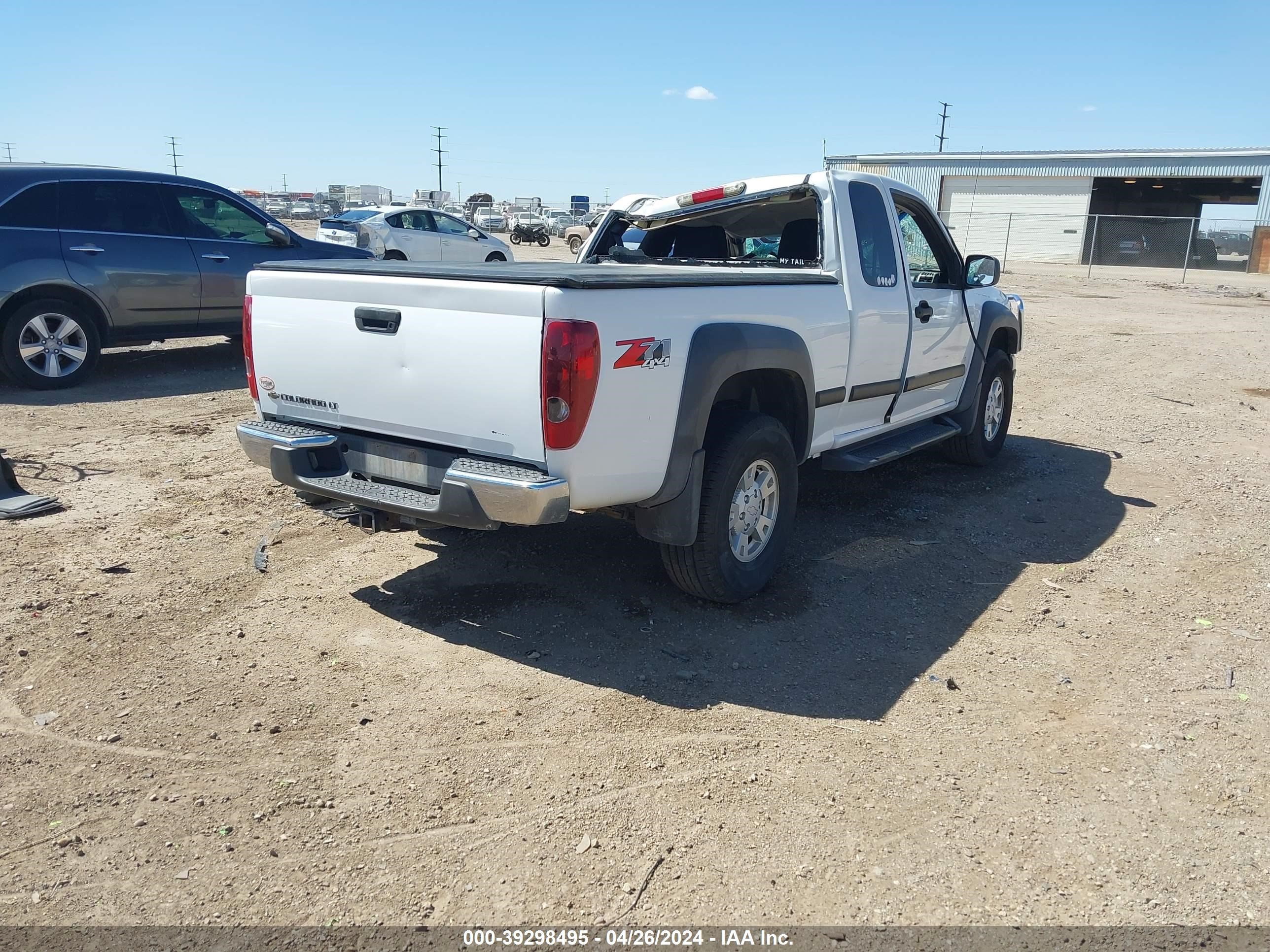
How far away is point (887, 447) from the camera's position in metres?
5.84

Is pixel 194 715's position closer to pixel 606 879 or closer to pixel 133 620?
pixel 133 620

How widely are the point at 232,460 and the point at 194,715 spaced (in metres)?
3.69

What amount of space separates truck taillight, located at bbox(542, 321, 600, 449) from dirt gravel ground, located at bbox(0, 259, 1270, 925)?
1.07 meters

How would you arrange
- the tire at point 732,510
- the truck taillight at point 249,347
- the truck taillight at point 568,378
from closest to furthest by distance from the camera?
1. the truck taillight at point 568,378
2. the tire at point 732,510
3. the truck taillight at point 249,347

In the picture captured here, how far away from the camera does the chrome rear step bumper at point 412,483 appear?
11.8 feet

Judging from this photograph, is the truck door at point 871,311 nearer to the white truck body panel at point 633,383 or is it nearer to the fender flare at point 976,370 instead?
the white truck body panel at point 633,383

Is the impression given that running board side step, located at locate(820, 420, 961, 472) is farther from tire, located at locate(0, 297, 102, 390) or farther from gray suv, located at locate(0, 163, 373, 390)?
tire, located at locate(0, 297, 102, 390)

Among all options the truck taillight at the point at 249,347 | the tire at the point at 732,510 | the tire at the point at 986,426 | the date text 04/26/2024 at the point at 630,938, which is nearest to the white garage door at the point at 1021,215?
the tire at the point at 986,426

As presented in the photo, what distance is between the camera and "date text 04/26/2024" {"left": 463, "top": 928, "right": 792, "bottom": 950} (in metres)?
2.57

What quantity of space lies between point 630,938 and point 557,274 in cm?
224

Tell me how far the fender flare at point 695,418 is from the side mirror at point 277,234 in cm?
741

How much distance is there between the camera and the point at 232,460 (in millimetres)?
6965

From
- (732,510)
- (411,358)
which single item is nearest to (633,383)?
(411,358)

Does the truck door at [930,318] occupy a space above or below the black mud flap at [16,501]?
above
